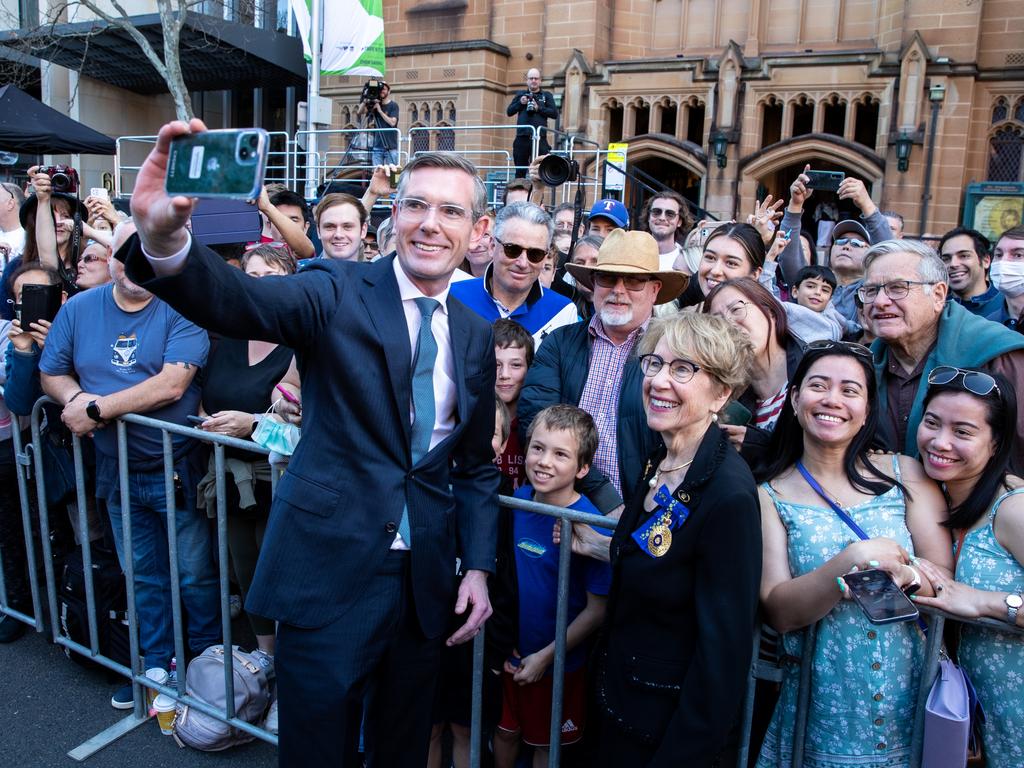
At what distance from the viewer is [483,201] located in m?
2.27

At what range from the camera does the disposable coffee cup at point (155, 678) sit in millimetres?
3463

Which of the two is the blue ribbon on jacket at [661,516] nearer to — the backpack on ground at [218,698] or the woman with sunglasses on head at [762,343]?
the woman with sunglasses on head at [762,343]

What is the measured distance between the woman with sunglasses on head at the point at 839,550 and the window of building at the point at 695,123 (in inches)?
504

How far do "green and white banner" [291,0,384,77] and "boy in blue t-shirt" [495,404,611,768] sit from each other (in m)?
11.4

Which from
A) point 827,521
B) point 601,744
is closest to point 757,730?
point 601,744

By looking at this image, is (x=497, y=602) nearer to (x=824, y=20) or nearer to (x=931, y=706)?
(x=931, y=706)

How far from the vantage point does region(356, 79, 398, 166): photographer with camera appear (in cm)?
1211

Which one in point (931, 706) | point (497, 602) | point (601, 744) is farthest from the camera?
point (497, 602)

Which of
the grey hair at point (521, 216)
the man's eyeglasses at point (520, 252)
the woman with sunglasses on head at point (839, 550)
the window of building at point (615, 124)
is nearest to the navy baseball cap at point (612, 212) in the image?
the grey hair at point (521, 216)

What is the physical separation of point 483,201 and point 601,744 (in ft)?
5.14

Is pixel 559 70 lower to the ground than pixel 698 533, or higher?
higher

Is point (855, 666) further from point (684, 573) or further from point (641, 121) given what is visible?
point (641, 121)

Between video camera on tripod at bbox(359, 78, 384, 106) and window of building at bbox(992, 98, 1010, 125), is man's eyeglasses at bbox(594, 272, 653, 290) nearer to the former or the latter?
video camera on tripod at bbox(359, 78, 384, 106)

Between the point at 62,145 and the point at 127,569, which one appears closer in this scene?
the point at 127,569
